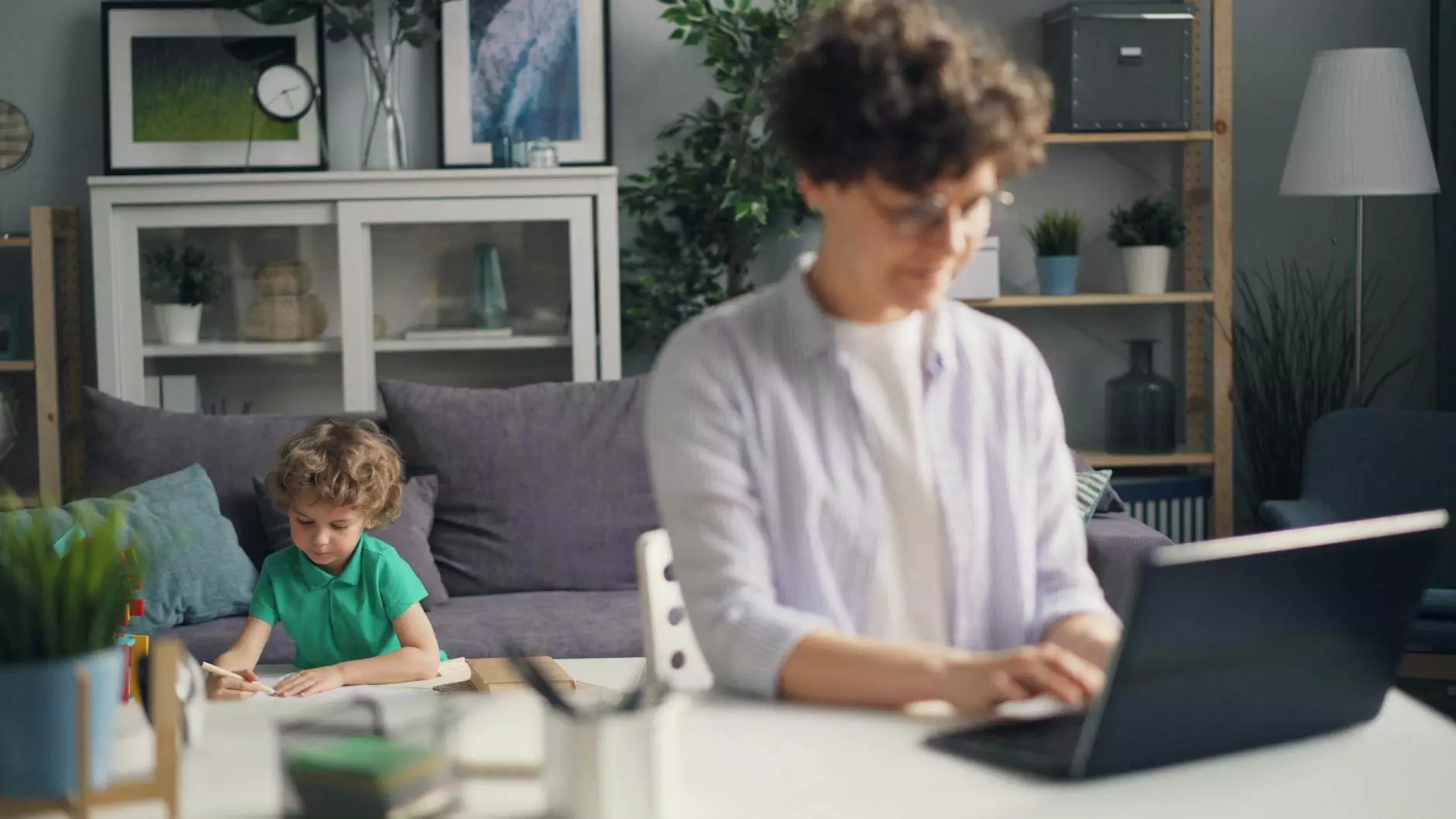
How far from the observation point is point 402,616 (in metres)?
2.32

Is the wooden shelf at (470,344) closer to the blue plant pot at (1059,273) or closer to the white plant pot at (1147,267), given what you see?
the blue plant pot at (1059,273)

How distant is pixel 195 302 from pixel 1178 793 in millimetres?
3551

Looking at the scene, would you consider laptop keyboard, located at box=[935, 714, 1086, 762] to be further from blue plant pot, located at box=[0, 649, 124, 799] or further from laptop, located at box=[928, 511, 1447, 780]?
blue plant pot, located at box=[0, 649, 124, 799]

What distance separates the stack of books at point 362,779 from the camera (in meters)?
0.94

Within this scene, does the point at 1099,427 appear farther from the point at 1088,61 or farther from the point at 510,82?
the point at 510,82

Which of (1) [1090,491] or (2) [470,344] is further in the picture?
(2) [470,344]

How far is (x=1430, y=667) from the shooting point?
376cm

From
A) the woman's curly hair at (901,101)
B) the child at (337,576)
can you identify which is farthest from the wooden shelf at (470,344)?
the woman's curly hair at (901,101)

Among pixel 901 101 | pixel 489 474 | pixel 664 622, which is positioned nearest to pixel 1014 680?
pixel 901 101

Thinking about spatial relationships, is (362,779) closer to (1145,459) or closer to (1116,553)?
(1116,553)

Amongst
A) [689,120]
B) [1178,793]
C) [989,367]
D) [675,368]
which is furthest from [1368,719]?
[689,120]

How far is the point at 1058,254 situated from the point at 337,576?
2.52 meters

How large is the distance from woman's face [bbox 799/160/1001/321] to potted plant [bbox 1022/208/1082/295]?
3.05 metres

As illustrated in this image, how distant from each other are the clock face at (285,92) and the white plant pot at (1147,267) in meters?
2.26
